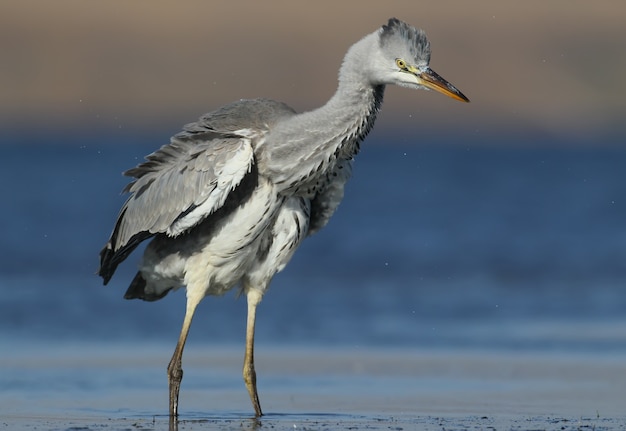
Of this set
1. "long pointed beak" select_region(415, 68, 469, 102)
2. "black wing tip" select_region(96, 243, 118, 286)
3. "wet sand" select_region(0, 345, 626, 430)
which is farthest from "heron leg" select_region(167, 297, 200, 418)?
"long pointed beak" select_region(415, 68, 469, 102)

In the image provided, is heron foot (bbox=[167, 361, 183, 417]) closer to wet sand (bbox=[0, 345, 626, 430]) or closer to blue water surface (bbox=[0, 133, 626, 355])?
wet sand (bbox=[0, 345, 626, 430])

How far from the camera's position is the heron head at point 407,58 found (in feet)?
27.7

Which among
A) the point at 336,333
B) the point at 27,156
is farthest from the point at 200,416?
the point at 27,156

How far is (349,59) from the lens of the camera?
8.75 m

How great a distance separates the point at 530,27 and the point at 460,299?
4072 cm

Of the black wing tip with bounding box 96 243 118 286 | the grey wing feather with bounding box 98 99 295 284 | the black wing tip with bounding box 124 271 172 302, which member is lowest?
the black wing tip with bounding box 124 271 172 302

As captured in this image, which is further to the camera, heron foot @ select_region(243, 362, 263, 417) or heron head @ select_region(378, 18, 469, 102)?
heron foot @ select_region(243, 362, 263, 417)

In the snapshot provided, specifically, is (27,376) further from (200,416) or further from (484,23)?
(484,23)

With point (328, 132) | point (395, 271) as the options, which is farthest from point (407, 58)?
point (395, 271)

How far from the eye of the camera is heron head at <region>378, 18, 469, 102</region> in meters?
8.45

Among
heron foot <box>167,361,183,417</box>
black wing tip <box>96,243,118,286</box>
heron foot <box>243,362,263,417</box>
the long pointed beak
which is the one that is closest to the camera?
the long pointed beak

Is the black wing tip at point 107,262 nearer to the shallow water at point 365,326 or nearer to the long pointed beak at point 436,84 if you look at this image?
the shallow water at point 365,326

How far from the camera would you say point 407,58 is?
27.8 feet

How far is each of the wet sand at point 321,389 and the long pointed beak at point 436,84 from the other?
200 centimetres
